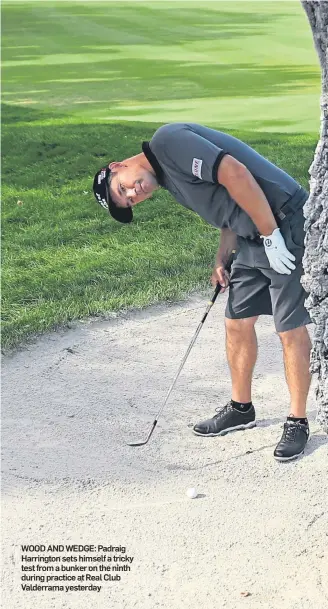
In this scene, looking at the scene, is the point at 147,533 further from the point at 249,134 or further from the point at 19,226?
the point at 249,134

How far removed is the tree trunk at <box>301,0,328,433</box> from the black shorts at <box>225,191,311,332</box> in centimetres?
96

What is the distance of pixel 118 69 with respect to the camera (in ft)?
53.3

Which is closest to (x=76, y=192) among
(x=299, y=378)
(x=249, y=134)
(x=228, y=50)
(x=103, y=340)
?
(x=249, y=134)

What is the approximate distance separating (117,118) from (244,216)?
28.5 feet

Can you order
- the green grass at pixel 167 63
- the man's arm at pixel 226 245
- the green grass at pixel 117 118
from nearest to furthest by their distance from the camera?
the man's arm at pixel 226 245
the green grass at pixel 117 118
the green grass at pixel 167 63

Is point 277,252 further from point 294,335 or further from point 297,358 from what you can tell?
point 297,358

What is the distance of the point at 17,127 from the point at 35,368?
278 inches

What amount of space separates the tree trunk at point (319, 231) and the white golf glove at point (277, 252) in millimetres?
885

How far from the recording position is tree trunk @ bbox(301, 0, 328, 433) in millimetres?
3055

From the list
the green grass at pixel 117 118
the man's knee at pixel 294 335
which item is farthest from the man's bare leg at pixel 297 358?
the green grass at pixel 117 118

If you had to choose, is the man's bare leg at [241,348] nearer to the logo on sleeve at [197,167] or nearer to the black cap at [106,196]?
the black cap at [106,196]

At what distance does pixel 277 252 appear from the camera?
4.25m

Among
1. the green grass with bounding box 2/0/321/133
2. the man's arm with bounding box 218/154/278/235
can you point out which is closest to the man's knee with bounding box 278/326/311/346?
the man's arm with bounding box 218/154/278/235

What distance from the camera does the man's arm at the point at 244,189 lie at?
13.5 feet
